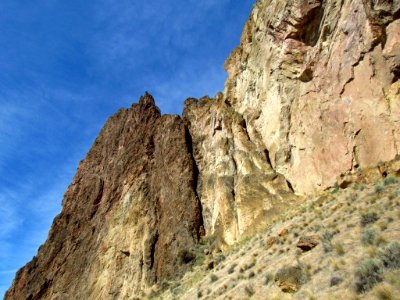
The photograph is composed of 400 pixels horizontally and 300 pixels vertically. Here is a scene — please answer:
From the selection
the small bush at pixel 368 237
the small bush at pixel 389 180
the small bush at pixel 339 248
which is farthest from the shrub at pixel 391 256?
the small bush at pixel 389 180

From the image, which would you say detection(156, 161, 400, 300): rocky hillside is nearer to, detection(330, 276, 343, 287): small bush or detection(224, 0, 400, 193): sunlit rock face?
detection(330, 276, 343, 287): small bush

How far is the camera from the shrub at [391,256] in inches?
391

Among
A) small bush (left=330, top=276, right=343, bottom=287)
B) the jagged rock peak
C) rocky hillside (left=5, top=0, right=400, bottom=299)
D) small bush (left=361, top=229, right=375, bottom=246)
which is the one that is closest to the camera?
small bush (left=330, top=276, right=343, bottom=287)

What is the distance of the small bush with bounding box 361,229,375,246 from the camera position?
12438mm

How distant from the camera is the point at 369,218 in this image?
1458 cm

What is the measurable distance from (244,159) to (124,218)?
63.2 feet

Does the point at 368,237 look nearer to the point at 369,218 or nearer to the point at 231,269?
the point at 369,218

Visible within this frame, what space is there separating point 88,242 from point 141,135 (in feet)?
53.3

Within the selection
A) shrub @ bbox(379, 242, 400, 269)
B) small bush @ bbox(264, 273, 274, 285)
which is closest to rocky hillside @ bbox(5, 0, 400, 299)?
small bush @ bbox(264, 273, 274, 285)

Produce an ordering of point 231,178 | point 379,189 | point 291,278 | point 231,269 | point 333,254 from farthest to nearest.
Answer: point 231,178 < point 231,269 < point 379,189 < point 333,254 < point 291,278

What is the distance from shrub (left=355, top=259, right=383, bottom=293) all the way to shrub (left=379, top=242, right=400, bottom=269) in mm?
243

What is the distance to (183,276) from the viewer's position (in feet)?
110

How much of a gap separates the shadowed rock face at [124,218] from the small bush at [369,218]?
2317cm

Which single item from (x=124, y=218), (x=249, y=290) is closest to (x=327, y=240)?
(x=249, y=290)
